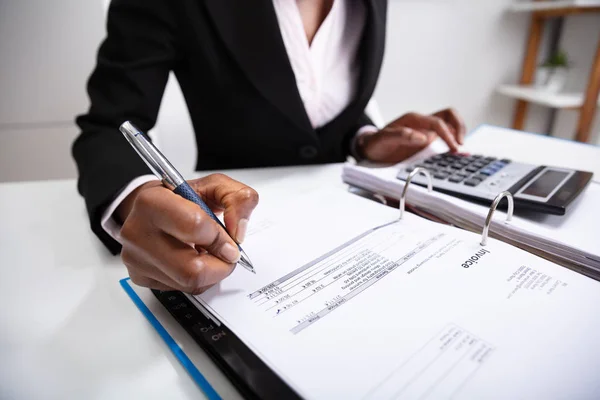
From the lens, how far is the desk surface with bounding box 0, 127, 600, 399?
0.79ft

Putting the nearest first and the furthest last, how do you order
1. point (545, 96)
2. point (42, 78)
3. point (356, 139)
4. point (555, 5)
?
point (356, 139) → point (42, 78) → point (555, 5) → point (545, 96)

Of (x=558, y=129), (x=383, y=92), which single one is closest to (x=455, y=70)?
(x=383, y=92)

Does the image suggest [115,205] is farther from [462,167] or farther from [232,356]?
[462,167]

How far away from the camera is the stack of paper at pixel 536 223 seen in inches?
13.2

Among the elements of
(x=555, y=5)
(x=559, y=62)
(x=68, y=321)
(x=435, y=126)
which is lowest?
(x=68, y=321)

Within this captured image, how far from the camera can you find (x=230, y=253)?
27 centimetres

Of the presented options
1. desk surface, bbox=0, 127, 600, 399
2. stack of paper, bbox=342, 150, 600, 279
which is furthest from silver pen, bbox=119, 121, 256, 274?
stack of paper, bbox=342, 150, 600, 279

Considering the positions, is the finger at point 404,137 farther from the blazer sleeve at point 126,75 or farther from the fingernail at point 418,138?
the blazer sleeve at point 126,75

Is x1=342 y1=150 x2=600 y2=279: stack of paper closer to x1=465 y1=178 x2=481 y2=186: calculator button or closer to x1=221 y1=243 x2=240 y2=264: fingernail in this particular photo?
x1=465 y1=178 x2=481 y2=186: calculator button

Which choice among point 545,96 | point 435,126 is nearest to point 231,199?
point 435,126

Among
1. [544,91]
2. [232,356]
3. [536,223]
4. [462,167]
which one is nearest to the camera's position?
[232,356]

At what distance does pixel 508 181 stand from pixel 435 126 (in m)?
0.20

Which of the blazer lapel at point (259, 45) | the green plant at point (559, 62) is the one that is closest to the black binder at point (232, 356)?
the blazer lapel at point (259, 45)

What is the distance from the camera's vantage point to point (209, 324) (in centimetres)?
26
